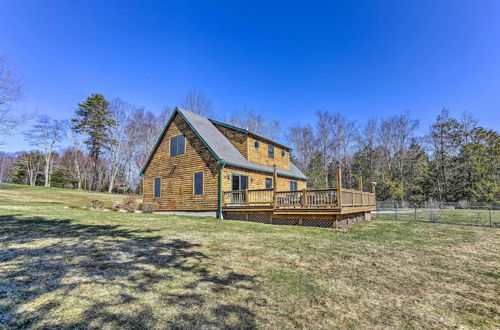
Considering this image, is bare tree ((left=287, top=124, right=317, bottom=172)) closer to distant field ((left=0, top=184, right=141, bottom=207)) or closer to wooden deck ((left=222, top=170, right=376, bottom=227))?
wooden deck ((left=222, top=170, right=376, bottom=227))

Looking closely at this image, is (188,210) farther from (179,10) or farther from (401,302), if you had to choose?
(179,10)

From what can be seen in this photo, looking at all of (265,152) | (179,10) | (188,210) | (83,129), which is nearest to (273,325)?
(188,210)

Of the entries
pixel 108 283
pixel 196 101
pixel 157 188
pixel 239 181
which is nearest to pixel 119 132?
pixel 196 101

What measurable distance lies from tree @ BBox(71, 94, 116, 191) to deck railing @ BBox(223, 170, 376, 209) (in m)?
30.3

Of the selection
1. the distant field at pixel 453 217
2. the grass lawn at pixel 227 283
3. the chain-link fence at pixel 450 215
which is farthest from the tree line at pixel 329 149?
the grass lawn at pixel 227 283

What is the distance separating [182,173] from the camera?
1617 centimetres

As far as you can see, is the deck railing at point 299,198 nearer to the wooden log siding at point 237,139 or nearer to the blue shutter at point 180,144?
the wooden log siding at point 237,139

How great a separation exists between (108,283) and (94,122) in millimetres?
40233

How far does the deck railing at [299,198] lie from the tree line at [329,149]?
811 inches

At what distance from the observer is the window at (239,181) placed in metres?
15.3

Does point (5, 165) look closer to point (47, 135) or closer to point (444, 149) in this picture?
point (47, 135)

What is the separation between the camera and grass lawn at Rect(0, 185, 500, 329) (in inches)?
123

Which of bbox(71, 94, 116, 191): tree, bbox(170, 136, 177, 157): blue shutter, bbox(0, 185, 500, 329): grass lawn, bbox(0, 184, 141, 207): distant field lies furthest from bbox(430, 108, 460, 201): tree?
bbox(71, 94, 116, 191): tree

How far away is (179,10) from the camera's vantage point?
18.5 m
